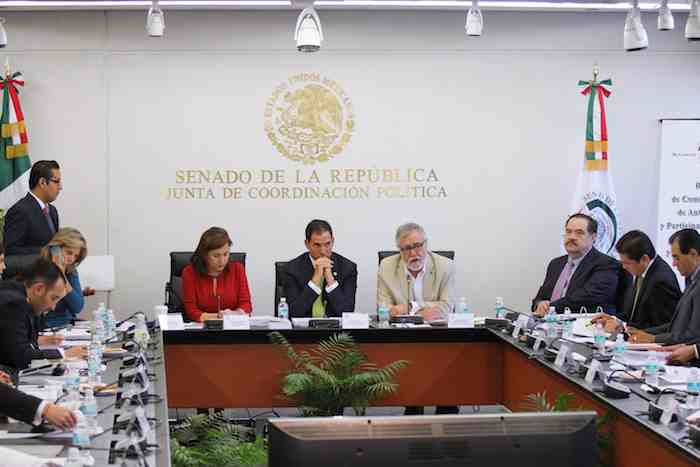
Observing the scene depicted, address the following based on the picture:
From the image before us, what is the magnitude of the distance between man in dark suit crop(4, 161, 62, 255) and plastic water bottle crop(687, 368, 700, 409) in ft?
14.3

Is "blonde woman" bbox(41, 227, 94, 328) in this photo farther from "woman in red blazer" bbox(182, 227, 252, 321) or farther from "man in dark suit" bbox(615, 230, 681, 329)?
"man in dark suit" bbox(615, 230, 681, 329)

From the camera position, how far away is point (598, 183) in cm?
799

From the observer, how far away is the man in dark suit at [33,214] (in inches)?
260

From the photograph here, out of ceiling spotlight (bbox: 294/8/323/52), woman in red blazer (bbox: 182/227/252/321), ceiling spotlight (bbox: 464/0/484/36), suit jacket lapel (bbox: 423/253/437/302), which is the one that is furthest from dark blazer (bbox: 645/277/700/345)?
woman in red blazer (bbox: 182/227/252/321)

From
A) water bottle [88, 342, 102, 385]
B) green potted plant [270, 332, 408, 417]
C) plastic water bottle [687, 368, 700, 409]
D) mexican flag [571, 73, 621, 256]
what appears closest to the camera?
plastic water bottle [687, 368, 700, 409]

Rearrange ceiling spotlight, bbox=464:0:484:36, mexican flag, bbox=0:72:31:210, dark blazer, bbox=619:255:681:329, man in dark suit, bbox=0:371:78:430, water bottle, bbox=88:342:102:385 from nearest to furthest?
1. man in dark suit, bbox=0:371:78:430
2. water bottle, bbox=88:342:102:385
3. dark blazer, bbox=619:255:681:329
4. ceiling spotlight, bbox=464:0:484:36
5. mexican flag, bbox=0:72:31:210

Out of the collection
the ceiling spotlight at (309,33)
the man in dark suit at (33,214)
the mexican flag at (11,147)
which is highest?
the ceiling spotlight at (309,33)

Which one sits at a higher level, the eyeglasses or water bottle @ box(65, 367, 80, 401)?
the eyeglasses

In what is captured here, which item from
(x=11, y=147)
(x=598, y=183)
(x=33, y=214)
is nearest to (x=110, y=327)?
(x=33, y=214)

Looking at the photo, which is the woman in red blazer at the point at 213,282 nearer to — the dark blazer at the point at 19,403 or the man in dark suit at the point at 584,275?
the man in dark suit at the point at 584,275

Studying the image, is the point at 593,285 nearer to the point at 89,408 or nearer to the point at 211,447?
the point at 211,447

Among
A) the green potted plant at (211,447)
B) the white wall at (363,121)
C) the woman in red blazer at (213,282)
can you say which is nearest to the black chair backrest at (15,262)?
the woman in red blazer at (213,282)

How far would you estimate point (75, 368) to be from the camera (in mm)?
4273

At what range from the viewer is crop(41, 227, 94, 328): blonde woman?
5.70 metres
